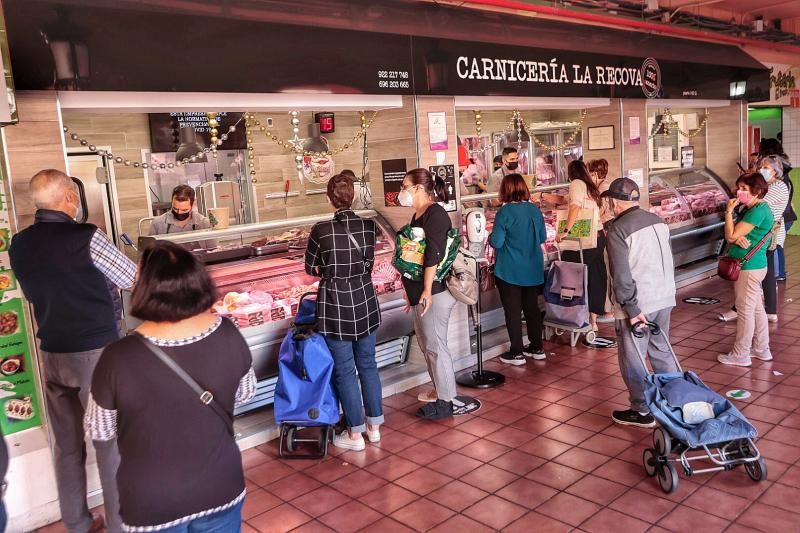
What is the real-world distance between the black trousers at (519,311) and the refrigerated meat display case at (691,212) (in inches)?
122

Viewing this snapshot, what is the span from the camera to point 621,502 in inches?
142

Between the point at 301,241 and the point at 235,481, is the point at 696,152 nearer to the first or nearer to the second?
the point at 301,241

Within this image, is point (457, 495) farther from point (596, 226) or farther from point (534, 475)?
point (596, 226)

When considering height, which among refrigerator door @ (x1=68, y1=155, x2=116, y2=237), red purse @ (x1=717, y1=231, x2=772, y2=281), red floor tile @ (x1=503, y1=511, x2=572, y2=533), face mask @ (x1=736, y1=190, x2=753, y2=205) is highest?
refrigerator door @ (x1=68, y1=155, x2=116, y2=237)

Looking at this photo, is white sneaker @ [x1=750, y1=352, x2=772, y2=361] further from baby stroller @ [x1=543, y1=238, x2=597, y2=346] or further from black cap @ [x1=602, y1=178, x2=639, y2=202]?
black cap @ [x1=602, y1=178, x2=639, y2=202]

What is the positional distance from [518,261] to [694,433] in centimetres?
249

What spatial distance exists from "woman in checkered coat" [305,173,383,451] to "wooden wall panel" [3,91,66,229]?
4.94ft

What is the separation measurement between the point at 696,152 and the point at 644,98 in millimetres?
2995

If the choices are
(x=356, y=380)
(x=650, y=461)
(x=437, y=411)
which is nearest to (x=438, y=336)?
(x=437, y=411)

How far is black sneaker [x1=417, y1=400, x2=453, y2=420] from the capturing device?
493 centimetres

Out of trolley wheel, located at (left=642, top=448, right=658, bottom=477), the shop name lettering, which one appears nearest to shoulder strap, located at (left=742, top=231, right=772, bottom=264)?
trolley wheel, located at (left=642, top=448, right=658, bottom=477)

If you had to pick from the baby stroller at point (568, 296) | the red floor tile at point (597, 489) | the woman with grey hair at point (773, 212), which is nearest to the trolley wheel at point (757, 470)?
the red floor tile at point (597, 489)

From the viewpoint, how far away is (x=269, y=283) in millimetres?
5062

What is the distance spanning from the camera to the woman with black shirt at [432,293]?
457cm
